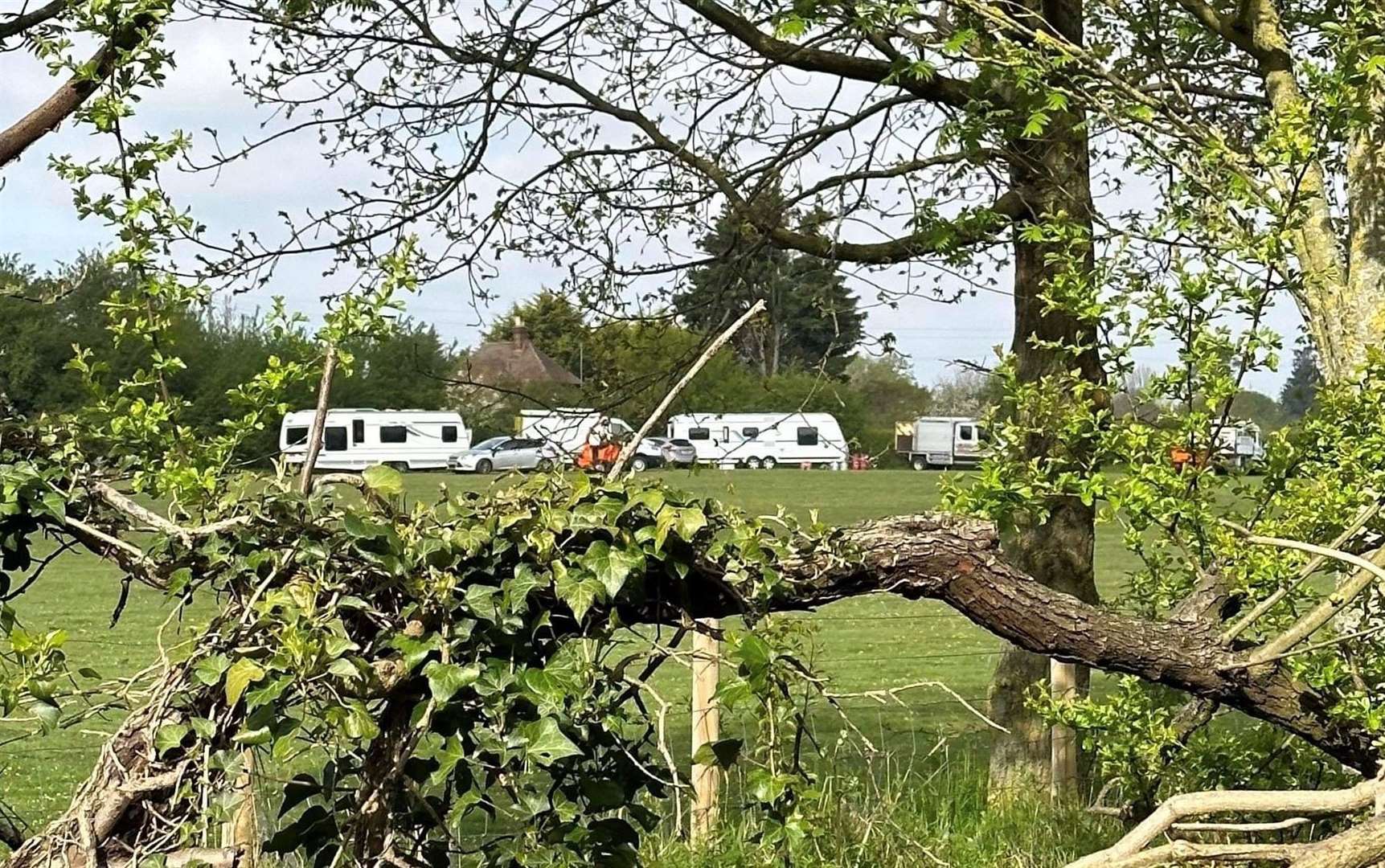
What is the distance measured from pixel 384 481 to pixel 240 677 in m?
0.33

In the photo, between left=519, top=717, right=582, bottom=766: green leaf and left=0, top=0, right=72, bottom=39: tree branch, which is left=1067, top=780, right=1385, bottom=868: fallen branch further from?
left=0, top=0, right=72, bottom=39: tree branch

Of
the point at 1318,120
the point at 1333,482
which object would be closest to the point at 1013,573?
the point at 1333,482

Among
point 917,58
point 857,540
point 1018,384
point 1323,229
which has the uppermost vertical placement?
point 917,58

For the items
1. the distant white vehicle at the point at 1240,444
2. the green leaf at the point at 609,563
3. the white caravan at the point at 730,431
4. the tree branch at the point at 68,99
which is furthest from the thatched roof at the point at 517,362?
the green leaf at the point at 609,563

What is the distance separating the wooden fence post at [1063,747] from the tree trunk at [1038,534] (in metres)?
0.09

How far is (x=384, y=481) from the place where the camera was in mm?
1921

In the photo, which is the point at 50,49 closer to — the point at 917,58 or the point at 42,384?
the point at 917,58

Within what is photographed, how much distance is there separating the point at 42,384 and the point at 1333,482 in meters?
8.23

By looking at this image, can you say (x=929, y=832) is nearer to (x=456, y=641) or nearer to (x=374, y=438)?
(x=456, y=641)

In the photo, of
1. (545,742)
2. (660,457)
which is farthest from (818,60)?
(545,742)

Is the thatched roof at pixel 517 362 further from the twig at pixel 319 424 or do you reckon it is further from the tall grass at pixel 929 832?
the twig at pixel 319 424

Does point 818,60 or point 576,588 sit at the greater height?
point 818,60

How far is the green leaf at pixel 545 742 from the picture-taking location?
1.81m

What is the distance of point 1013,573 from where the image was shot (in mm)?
2424
